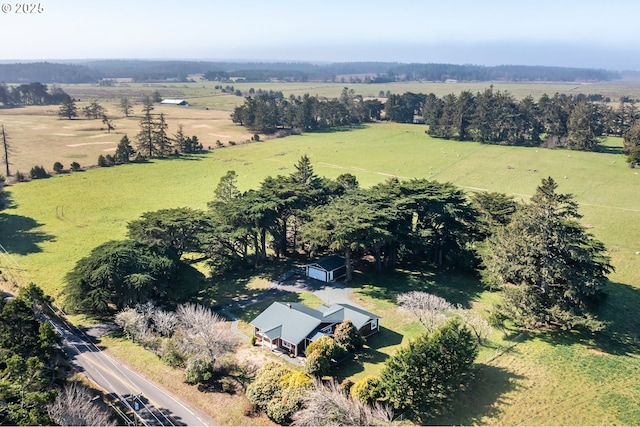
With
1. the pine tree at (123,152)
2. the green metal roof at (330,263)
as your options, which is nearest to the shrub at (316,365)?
the green metal roof at (330,263)

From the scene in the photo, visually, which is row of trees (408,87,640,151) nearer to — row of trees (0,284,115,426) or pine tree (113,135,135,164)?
pine tree (113,135,135,164)

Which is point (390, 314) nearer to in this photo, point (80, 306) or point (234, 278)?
point (234, 278)

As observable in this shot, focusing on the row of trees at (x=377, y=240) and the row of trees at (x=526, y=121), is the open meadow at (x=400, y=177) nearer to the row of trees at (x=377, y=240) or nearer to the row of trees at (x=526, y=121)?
the row of trees at (x=377, y=240)

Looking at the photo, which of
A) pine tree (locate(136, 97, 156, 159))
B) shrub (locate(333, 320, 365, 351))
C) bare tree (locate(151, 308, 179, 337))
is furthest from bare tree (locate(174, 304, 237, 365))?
pine tree (locate(136, 97, 156, 159))

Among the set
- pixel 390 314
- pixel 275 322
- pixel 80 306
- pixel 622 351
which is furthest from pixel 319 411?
pixel 622 351

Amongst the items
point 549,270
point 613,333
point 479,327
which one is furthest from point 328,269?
point 613,333
